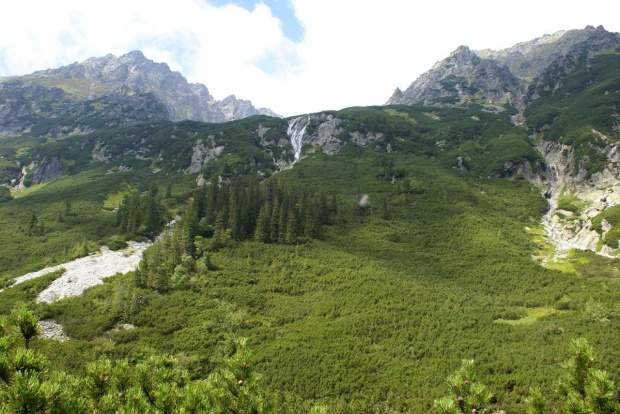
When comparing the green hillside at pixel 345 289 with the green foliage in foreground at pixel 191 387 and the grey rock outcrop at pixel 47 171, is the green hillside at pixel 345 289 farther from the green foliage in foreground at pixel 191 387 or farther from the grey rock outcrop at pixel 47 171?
the grey rock outcrop at pixel 47 171

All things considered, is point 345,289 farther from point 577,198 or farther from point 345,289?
point 577,198

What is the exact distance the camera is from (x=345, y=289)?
52969mm

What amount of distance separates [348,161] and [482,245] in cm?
7890

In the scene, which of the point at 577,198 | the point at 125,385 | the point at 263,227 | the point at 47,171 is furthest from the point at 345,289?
the point at 47,171

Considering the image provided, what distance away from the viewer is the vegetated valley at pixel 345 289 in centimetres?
1105

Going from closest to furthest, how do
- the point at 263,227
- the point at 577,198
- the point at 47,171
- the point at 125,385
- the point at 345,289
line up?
the point at 125,385
the point at 345,289
the point at 263,227
the point at 577,198
the point at 47,171

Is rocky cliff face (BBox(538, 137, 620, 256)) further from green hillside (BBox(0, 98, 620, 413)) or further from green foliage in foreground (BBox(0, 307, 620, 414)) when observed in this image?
green foliage in foreground (BBox(0, 307, 620, 414))

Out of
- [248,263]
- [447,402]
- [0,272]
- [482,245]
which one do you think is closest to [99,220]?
[0,272]

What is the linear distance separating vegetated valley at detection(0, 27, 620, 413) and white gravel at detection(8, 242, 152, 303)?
79.2 inches

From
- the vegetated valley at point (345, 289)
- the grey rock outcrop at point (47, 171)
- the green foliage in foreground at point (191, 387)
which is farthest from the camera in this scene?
the grey rock outcrop at point (47, 171)

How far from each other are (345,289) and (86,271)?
44637mm

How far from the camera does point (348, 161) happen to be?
463ft

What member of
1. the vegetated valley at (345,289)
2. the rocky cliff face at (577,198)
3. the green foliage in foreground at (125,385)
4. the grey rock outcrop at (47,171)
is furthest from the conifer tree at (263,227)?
the grey rock outcrop at (47,171)

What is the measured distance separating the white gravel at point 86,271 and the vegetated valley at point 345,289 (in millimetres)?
2012
